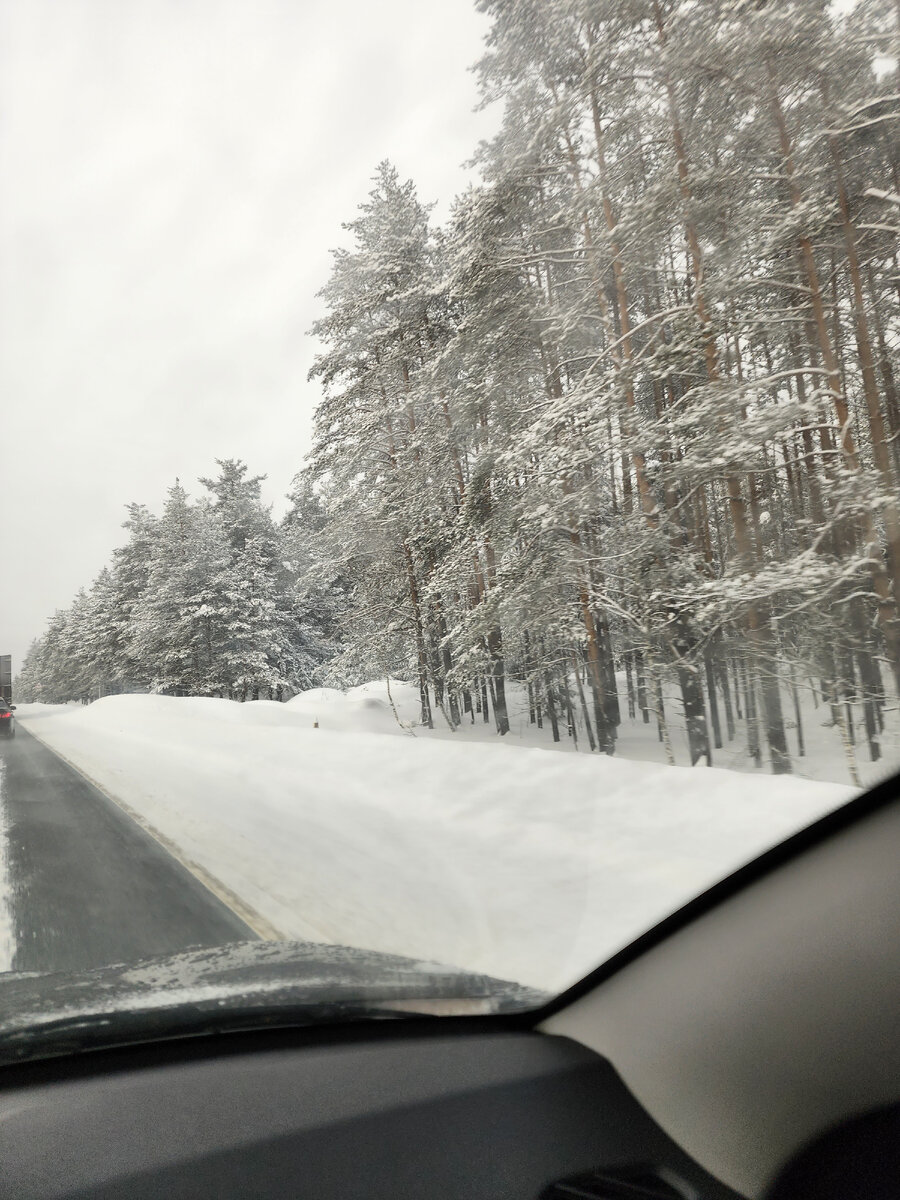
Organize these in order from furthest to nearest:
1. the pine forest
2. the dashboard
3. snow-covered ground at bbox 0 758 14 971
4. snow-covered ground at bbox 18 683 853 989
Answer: the pine forest
snow-covered ground at bbox 18 683 853 989
snow-covered ground at bbox 0 758 14 971
the dashboard

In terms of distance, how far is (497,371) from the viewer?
53.3 feet

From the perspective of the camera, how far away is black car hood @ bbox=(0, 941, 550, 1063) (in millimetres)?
2040

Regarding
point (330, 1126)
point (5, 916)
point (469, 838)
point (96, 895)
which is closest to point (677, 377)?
point (469, 838)

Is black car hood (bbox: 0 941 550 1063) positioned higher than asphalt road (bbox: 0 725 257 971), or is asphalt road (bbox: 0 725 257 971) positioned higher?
black car hood (bbox: 0 941 550 1063)

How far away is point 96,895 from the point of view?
18.7 feet

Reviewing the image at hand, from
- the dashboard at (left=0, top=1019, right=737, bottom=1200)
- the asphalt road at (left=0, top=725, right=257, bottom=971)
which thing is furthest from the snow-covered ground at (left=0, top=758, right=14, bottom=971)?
the dashboard at (left=0, top=1019, right=737, bottom=1200)

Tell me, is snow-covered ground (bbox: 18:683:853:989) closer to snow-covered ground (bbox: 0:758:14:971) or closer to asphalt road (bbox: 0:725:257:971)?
asphalt road (bbox: 0:725:257:971)

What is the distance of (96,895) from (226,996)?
4095mm

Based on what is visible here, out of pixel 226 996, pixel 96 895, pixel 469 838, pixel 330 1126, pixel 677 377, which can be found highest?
pixel 677 377

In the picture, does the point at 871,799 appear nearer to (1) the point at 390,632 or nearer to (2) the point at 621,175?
(2) the point at 621,175

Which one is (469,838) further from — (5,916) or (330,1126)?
(330,1126)

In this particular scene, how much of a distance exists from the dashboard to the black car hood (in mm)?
49

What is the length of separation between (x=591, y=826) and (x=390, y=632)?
52.9 feet

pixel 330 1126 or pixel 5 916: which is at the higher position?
pixel 330 1126
